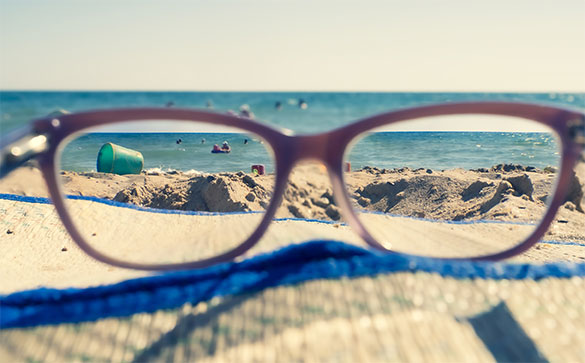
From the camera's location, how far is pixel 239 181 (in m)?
2.51

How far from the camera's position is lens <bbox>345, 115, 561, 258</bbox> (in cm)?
96

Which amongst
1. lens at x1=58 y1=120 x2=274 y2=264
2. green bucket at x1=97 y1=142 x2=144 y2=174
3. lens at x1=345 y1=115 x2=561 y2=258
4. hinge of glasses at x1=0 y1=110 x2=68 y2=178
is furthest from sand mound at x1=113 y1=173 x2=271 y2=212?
hinge of glasses at x1=0 y1=110 x2=68 y2=178

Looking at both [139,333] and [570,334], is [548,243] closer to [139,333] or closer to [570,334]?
[570,334]

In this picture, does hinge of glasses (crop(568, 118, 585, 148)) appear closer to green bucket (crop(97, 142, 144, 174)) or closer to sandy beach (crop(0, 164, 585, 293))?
sandy beach (crop(0, 164, 585, 293))

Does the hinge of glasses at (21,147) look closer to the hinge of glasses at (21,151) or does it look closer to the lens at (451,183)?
the hinge of glasses at (21,151)

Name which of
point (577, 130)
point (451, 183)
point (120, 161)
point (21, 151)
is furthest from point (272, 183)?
point (451, 183)

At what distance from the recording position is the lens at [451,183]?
0.96 metres

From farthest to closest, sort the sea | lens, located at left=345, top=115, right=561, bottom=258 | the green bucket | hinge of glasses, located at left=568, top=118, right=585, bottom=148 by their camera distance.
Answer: the green bucket → the sea → lens, located at left=345, top=115, right=561, bottom=258 → hinge of glasses, located at left=568, top=118, right=585, bottom=148

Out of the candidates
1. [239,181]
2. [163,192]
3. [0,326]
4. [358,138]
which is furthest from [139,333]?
[163,192]

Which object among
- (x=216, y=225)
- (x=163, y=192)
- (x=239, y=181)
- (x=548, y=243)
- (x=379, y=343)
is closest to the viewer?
(x=379, y=343)

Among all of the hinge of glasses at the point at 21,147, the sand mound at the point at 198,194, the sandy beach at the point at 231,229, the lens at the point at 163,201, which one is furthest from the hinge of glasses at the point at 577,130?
the sand mound at the point at 198,194

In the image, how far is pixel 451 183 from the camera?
290 centimetres

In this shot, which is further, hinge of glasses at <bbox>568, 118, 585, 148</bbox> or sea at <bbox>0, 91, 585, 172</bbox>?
sea at <bbox>0, 91, 585, 172</bbox>

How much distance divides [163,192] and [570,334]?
2.37 meters
